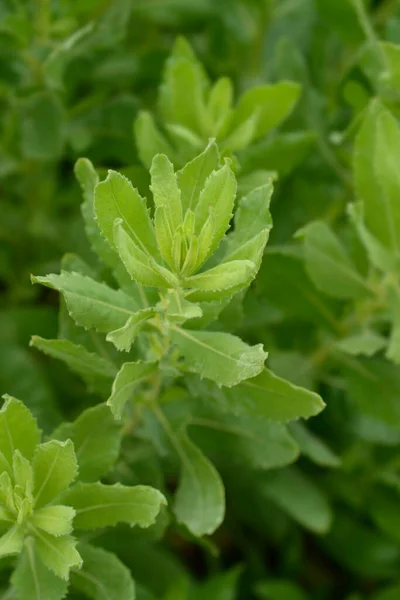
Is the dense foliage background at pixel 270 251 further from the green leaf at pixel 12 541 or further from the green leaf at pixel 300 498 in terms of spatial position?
the green leaf at pixel 12 541

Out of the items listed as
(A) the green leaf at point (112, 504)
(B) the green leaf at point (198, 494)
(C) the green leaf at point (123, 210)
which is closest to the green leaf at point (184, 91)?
(C) the green leaf at point (123, 210)

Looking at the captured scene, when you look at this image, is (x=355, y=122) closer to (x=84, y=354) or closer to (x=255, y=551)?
(x=84, y=354)

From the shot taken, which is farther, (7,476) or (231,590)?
(231,590)

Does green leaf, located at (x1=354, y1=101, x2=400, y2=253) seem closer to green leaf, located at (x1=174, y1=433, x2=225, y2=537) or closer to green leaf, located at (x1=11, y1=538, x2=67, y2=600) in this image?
green leaf, located at (x1=174, y1=433, x2=225, y2=537)

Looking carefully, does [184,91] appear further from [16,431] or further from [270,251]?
[16,431]

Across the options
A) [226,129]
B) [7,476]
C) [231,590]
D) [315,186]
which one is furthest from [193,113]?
[231,590]

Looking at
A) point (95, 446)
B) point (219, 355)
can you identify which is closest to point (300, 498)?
point (95, 446)
